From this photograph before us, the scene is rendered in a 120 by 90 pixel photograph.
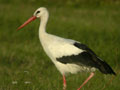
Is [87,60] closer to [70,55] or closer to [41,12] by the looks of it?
[70,55]

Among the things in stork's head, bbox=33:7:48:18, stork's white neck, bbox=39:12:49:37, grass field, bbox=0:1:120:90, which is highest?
stork's head, bbox=33:7:48:18

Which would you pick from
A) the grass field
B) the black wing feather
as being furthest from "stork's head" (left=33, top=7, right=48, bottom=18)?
the grass field

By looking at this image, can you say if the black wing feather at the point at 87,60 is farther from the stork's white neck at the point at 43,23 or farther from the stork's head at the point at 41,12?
Answer: the stork's head at the point at 41,12

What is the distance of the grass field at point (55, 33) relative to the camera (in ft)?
18.1

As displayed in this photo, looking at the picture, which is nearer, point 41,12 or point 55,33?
point 41,12

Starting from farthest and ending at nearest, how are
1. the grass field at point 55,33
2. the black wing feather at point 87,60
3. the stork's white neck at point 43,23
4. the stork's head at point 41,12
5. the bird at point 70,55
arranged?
1. the stork's head at point 41,12
2. the stork's white neck at point 43,23
3. the grass field at point 55,33
4. the bird at point 70,55
5. the black wing feather at point 87,60

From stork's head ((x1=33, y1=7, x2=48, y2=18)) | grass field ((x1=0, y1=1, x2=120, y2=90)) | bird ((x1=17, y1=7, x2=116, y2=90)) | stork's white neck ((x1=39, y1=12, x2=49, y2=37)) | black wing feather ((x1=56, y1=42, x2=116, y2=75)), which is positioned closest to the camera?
black wing feather ((x1=56, y1=42, x2=116, y2=75))

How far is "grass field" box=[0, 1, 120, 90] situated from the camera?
5504 mm

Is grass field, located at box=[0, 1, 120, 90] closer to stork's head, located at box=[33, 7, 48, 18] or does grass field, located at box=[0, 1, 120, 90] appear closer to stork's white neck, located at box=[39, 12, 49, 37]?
stork's white neck, located at box=[39, 12, 49, 37]

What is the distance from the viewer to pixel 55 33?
9.47 meters

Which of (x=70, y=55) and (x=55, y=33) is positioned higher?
(x=70, y=55)

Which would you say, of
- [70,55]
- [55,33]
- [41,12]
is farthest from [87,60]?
[55,33]

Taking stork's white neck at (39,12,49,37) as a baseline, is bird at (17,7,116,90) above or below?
below

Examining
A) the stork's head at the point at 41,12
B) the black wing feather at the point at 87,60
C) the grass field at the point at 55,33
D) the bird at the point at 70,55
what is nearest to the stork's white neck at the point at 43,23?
the stork's head at the point at 41,12
